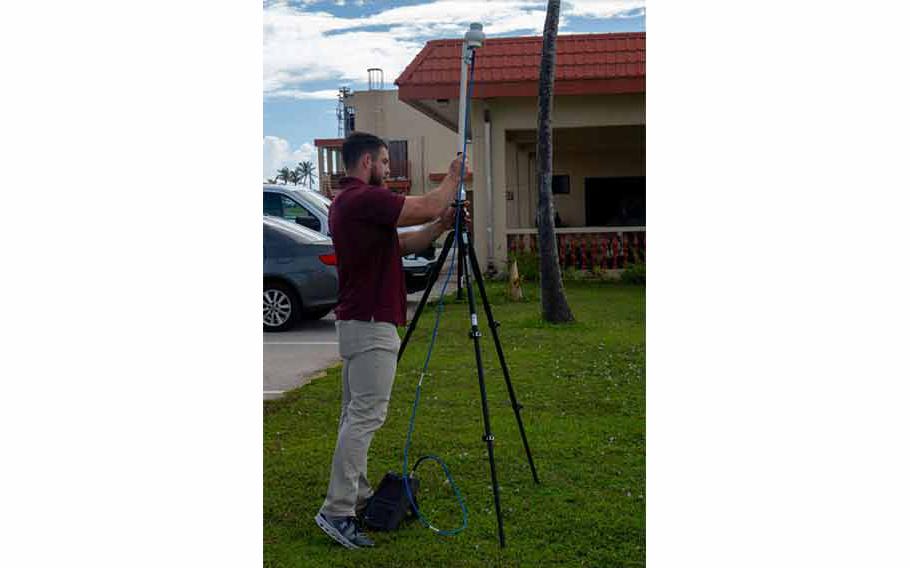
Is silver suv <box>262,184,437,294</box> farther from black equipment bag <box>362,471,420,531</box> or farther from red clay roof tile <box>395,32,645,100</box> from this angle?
black equipment bag <box>362,471,420,531</box>

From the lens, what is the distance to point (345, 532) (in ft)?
11.2

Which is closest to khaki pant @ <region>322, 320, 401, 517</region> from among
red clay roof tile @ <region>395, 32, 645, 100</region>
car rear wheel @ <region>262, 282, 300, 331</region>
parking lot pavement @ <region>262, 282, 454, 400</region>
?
parking lot pavement @ <region>262, 282, 454, 400</region>

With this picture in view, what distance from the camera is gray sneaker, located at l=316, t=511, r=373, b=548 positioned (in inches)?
133

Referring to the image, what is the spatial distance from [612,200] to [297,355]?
9325 millimetres

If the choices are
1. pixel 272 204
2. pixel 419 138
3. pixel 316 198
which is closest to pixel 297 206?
pixel 272 204

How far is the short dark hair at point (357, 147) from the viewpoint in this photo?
136 inches

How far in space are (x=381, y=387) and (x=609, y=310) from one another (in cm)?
608

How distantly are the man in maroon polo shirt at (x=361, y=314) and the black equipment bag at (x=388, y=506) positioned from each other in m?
0.13

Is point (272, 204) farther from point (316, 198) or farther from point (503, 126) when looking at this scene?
point (503, 126)

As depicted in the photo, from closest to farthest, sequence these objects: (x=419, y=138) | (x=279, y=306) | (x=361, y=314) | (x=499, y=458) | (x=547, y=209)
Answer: (x=361, y=314) → (x=499, y=458) → (x=279, y=306) → (x=547, y=209) → (x=419, y=138)

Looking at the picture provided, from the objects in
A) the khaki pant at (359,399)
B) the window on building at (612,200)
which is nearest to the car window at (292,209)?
the khaki pant at (359,399)

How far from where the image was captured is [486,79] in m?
12.0

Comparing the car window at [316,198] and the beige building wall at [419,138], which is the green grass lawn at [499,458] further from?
the beige building wall at [419,138]
